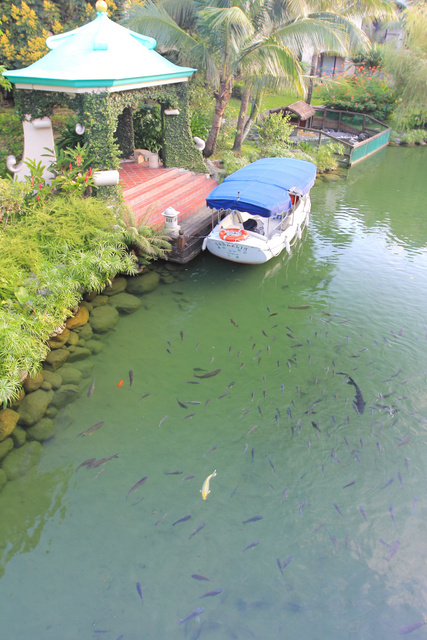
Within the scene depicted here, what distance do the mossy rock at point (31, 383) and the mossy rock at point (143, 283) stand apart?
4380 mm

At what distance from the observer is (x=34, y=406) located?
334 inches

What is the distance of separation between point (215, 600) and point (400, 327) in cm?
826

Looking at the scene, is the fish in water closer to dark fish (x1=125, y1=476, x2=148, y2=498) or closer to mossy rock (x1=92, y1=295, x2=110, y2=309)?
dark fish (x1=125, y1=476, x2=148, y2=498)

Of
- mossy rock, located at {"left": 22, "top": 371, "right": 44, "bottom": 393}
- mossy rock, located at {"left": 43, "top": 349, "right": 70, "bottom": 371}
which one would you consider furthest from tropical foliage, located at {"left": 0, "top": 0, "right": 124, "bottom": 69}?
mossy rock, located at {"left": 22, "top": 371, "right": 44, "bottom": 393}

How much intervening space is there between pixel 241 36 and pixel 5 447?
15893 millimetres

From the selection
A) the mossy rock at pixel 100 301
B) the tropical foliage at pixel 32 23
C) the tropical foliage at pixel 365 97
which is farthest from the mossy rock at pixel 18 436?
the tropical foliage at pixel 365 97

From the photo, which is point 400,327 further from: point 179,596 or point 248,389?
point 179,596

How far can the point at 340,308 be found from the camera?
12.4 metres

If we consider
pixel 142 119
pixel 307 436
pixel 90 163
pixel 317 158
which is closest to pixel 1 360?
pixel 307 436

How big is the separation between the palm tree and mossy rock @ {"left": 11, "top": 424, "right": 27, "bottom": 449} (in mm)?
14950

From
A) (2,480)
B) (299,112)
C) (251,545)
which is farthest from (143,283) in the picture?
(299,112)

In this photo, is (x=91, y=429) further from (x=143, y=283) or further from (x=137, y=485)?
(x=143, y=283)

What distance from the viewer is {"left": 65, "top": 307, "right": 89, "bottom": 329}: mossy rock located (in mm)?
10750

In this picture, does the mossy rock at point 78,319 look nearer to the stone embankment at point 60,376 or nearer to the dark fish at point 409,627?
the stone embankment at point 60,376
